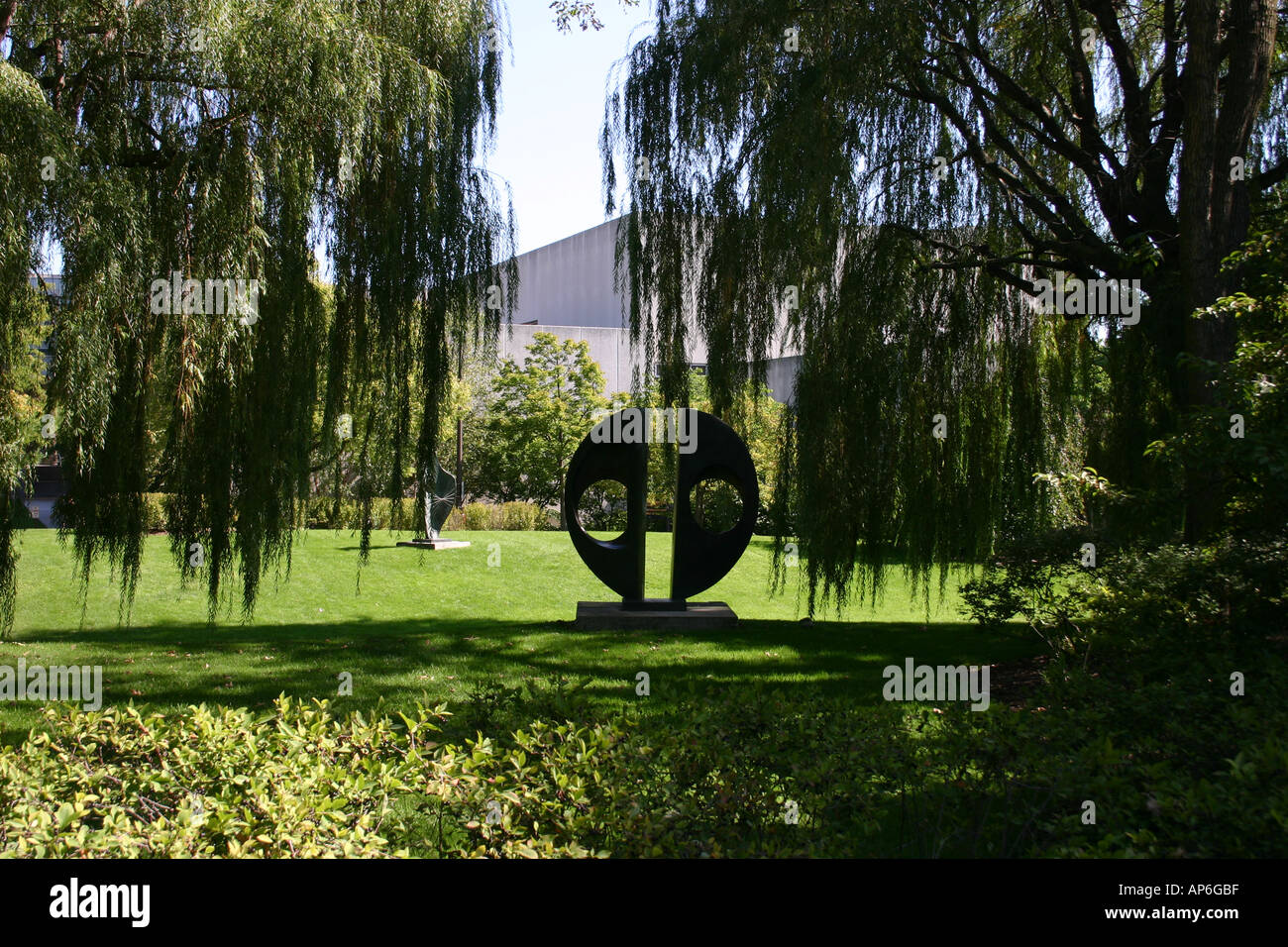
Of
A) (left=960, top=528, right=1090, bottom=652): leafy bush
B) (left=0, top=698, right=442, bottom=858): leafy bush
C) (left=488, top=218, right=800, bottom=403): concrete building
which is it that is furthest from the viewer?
(left=488, top=218, right=800, bottom=403): concrete building

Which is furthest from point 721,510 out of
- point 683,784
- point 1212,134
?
point 683,784

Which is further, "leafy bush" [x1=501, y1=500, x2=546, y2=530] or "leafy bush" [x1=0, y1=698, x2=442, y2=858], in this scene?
"leafy bush" [x1=501, y1=500, x2=546, y2=530]

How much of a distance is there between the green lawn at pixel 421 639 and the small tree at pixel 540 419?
758cm

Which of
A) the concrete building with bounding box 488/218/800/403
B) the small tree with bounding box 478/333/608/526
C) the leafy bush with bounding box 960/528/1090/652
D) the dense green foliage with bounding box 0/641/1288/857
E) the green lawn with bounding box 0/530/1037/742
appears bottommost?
the green lawn with bounding box 0/530/1037/742

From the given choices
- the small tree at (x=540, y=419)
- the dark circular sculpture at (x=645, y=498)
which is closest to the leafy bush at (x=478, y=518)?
the small tree at (x=540, y=419)

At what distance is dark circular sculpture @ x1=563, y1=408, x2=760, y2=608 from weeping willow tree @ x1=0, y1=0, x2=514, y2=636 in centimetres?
343

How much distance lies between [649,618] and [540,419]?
13.8m

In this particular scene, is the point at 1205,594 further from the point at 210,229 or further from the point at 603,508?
the point at 603,508

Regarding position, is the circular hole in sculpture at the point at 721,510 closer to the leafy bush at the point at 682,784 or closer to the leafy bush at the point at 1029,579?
the leafy bush at the point at 1029,579

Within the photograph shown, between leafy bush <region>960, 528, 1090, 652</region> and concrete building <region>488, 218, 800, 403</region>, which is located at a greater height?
concrete building <region>488, 218, 800, 403</region>

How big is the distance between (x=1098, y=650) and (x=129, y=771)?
16.1 ft

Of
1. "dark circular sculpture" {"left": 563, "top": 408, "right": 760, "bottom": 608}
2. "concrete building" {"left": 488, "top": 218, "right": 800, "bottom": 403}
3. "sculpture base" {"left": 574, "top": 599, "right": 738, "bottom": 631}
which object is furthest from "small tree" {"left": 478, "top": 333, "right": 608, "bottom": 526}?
"sculpture base" {"left": 574, "top": 599, "right": 738, "bottom": 631}

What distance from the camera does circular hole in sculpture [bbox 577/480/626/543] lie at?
21906 mm

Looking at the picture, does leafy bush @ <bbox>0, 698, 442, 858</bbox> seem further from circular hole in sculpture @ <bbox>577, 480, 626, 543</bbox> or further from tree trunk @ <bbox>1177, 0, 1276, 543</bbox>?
circular hole in sculpture @ <bbox>577, 480, 626, 543</bbox>
